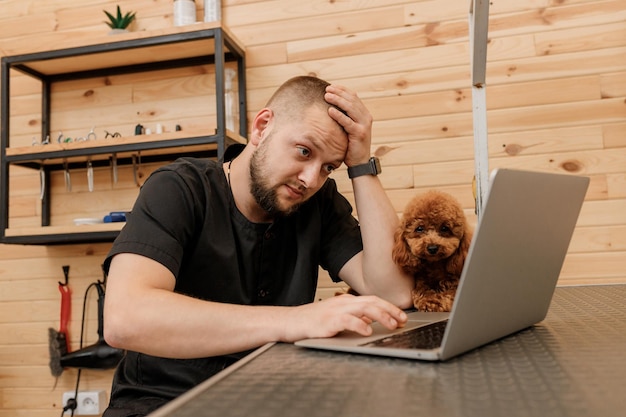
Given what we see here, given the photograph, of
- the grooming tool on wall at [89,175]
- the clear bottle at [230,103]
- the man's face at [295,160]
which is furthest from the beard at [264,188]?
the grooming tool on wall at [89,175]

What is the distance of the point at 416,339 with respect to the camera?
27.7 inches

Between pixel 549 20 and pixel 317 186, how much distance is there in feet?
4.26

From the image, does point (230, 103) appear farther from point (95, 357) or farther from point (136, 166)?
point (95, 357)

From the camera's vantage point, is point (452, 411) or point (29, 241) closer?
point (452, 411)

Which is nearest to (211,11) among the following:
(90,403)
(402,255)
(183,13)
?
(183,13)

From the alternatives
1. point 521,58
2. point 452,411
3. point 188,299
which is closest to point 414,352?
point 452,411

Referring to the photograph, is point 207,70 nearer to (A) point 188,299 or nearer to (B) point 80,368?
(B) point 80,368

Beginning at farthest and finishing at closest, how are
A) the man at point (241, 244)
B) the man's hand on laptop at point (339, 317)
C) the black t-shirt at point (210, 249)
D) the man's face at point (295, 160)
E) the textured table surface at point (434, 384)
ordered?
the man's face at point (295, 160) → the black t-shirt at point (210, 249) → the man at point (241, 244) → the man's hand on laptop at point (339, 317) → the textured table surface at point (434, 384)

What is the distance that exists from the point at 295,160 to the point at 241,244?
0.80 feet

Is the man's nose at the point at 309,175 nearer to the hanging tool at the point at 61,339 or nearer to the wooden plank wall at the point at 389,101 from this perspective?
the wooden plank wall at the point at 389,101

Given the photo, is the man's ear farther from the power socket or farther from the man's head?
the power socket

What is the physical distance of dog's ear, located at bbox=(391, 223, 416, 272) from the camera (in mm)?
1256

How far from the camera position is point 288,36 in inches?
83.5

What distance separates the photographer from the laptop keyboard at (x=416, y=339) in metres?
0.65
